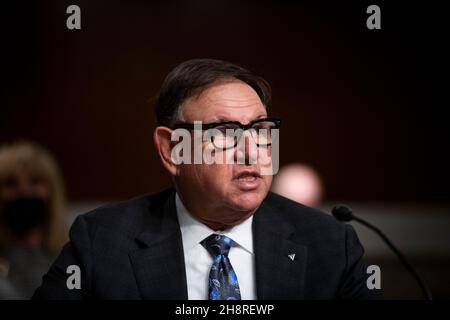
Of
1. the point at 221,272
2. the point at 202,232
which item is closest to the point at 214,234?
the point at 202,232

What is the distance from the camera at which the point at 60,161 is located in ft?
15.0

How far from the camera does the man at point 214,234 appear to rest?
5.96 feet

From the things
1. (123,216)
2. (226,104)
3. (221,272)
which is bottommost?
(221,272)

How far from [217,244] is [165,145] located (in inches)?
12.9

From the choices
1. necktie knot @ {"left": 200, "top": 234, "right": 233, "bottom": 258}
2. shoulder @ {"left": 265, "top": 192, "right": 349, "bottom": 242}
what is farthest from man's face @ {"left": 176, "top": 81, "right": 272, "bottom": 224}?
shoulder @ {"left": 265, "top": 192, "right": 349, "bottom": 242}

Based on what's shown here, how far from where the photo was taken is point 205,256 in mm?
1913

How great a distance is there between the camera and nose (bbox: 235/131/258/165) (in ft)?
5.90

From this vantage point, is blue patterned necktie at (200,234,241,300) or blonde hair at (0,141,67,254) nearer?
blue patterned necktie at (200,234,241,300)

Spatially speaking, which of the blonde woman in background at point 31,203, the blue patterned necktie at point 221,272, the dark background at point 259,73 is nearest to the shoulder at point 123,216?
the blue patterned necktie at point 221,272

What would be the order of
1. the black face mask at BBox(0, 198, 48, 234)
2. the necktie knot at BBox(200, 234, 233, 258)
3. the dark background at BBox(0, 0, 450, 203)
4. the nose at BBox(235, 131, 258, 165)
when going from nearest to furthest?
the nose at BBox(235, 131, 258, 165)
the necktie knot at BBox(200, 234, 233, 258)
the black face mask at BBox(0, 198, 48, 234)
the dark background at BBox(0, 0, 450, 203)

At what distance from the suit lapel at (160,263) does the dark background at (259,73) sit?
2.05 metres

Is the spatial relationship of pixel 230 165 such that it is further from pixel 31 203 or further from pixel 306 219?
pixel 31 203

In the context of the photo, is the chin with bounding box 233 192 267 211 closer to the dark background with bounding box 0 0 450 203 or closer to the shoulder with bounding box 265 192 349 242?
the shoulder with bounding box 265 192 349 242
